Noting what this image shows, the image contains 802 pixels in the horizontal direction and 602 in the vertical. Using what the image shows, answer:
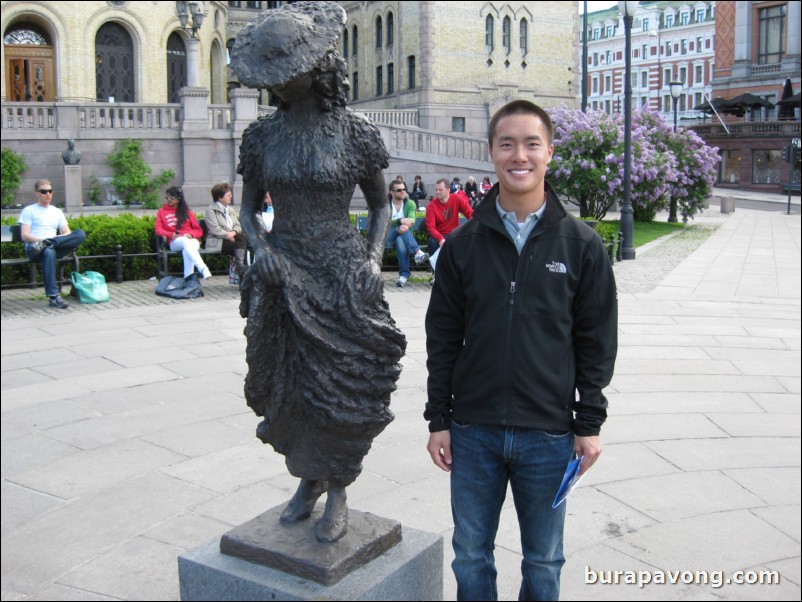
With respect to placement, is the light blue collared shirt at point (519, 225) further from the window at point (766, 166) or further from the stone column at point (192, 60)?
the window at point (766, 166)

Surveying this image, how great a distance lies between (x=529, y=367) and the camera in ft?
10.5

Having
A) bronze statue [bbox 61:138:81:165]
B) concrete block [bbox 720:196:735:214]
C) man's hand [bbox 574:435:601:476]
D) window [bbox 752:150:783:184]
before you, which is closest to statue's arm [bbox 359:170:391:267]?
man's hand [bbox 574:435:601:476]

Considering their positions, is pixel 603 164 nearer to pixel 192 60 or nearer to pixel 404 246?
pixel 404 246

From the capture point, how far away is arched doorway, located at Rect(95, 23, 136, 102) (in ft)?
125

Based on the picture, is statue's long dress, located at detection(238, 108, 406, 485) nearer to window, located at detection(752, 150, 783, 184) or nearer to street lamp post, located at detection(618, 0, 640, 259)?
street lamp post, located at detection(618, 0, 640, 259)

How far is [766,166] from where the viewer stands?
5331 cm

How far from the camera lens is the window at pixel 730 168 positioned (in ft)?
180

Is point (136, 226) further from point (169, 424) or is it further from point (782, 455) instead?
point (782, 455)

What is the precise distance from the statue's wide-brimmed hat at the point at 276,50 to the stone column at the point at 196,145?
25734mm

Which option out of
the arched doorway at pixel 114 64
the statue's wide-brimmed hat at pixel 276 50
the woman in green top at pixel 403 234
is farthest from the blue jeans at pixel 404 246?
the arched doorway at pixel 114 64

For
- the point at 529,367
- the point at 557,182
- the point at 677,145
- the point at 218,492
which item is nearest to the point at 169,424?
the point at 218,492

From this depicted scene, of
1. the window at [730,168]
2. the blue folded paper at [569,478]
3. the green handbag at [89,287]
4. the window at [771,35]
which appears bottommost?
the green handbag at [89,287]

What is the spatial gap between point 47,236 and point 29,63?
27883 millimetres

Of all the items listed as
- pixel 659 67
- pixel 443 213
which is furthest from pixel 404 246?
pixel 659 67
